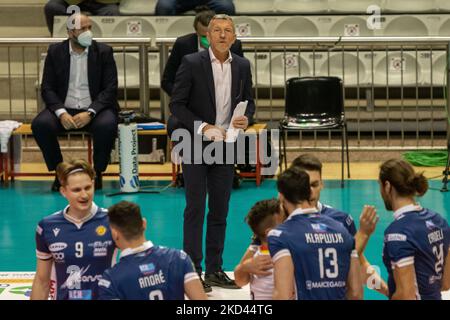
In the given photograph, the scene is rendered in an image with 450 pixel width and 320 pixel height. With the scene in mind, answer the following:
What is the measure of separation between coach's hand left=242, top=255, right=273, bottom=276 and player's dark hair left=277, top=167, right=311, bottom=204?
1.17ft

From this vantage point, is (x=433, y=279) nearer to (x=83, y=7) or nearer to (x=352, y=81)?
(x=352, y=81)

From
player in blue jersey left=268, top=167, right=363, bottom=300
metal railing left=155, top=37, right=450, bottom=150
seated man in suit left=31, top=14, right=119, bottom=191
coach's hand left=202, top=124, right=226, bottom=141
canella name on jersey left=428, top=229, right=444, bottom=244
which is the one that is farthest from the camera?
metal railing left=155, top=37, right=450, bottom=150

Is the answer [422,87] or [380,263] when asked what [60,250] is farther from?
[422,87]

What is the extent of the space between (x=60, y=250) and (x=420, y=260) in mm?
1968

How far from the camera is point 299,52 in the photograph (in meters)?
12.9

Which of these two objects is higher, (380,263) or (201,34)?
(201,34)

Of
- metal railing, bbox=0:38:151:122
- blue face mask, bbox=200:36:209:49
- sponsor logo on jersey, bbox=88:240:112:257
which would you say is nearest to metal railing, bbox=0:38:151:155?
metal railing, bbox=0:38:151:122

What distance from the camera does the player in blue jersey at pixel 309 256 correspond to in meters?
5.25

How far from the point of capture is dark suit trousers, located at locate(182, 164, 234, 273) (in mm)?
7508

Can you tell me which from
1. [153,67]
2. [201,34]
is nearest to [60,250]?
[201,34]

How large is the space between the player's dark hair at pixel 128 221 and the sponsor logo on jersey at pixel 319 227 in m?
0.86

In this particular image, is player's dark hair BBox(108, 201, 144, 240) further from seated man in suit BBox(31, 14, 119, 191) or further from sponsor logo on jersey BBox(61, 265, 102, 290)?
seated man in suit BBox(31, 14, 119, 191)

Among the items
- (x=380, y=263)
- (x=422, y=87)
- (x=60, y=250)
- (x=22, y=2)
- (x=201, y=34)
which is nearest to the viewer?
(x=60, y=250)
